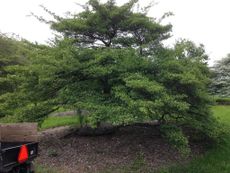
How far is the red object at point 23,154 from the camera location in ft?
15.5

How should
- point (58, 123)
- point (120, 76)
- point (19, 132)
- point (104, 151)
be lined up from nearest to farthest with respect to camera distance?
point (19, 132) → point (120, 76) → point (104, 151) → point (58, 123)

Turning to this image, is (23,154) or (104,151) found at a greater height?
(23,154)

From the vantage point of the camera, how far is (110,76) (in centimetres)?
847

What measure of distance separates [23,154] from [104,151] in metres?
3.83

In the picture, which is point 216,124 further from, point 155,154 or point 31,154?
point 31,154

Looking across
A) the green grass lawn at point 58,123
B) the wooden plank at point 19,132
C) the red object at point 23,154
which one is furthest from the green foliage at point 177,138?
the green grass lawn at point 58,123

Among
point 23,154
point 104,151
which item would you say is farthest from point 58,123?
point 23,154

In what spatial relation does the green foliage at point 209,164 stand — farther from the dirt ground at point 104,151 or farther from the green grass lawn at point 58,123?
the green grass lawn at point 58,123

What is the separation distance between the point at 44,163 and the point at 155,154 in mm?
Answer: 2572

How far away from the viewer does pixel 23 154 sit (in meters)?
4.80

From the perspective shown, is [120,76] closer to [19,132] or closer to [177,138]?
[177,138]

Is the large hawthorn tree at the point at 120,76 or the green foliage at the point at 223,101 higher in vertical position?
the large hawthorn tree at the point at 120,76

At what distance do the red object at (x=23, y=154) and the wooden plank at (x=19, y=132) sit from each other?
496 millimetres

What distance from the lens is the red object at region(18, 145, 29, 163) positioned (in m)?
4.71
